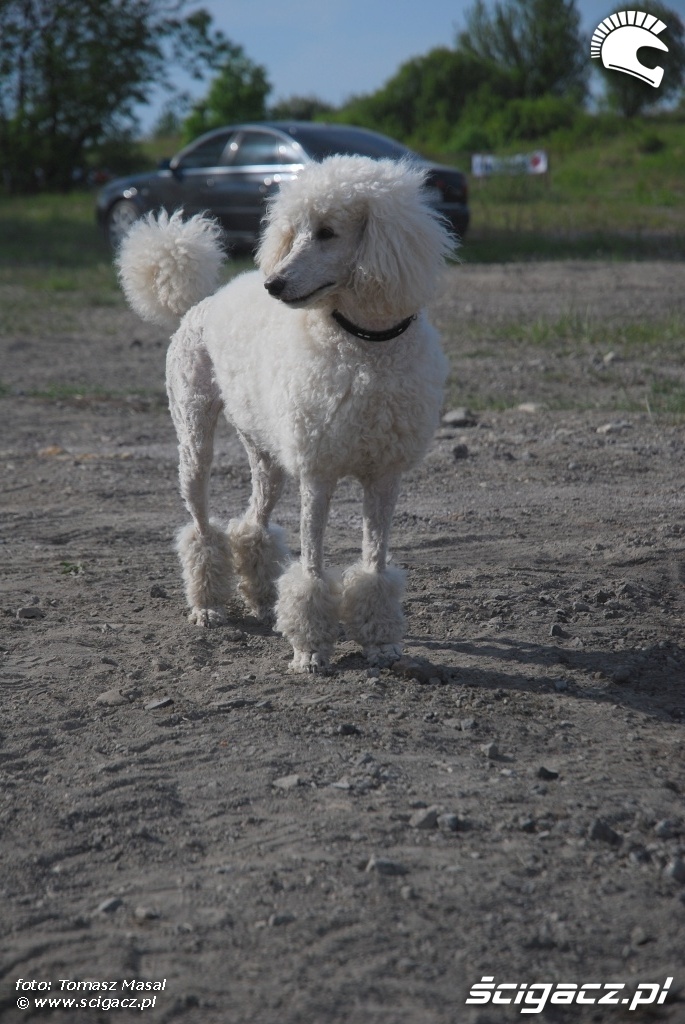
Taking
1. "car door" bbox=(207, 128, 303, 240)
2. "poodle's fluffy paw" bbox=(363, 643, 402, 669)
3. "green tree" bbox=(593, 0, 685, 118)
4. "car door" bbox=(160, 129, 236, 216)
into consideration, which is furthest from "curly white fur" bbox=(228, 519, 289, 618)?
"green tree" bbox=(593, 0, 685, 118)

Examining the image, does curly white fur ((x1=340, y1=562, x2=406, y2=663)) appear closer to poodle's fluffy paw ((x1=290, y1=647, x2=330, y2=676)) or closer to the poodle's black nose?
poodle's fluffy paw ((x1=290, y1=647, x2=330, y2=676))

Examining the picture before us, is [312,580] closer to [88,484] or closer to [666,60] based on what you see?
[88,484]

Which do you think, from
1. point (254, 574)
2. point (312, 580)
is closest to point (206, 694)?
point (312, 580)

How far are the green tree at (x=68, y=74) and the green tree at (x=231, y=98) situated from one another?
2034 mm

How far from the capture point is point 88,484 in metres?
6.81

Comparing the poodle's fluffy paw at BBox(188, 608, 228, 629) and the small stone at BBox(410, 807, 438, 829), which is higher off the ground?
the small stone at BBox(410, 807, 438, 829)

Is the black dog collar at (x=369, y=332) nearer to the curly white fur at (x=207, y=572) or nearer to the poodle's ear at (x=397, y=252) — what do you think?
the poodle's ear at (x=397, y=252)

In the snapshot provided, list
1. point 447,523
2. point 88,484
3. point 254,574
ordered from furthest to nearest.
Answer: point 88,484, point 447,523, point 254,574

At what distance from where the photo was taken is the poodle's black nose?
3742 mm

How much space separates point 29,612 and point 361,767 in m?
1.94

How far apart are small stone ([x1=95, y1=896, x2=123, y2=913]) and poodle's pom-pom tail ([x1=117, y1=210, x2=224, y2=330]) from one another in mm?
2844

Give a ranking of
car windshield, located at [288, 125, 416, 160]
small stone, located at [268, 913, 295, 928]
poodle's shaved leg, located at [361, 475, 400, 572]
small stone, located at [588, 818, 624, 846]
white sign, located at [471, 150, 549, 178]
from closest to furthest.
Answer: small stone, located at [268, 913, 295, 928]
small stone, located at [588, 818, 624, 846]
poodle's shaved leg, located at [361, 475, 400, 572]
car windshield, located at [288, 125, 416, 160]
white sign, located at [471, 150, 549, 178]

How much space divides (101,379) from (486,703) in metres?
6.54

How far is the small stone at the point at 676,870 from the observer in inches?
118
